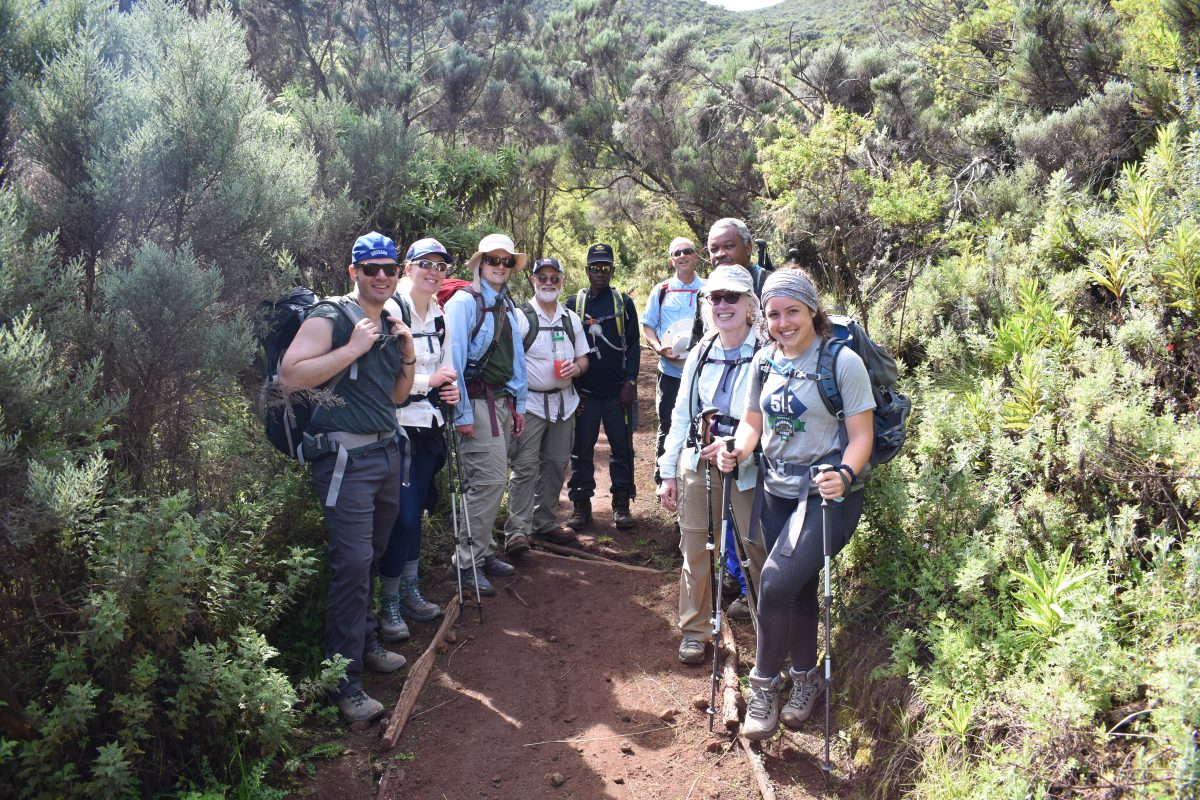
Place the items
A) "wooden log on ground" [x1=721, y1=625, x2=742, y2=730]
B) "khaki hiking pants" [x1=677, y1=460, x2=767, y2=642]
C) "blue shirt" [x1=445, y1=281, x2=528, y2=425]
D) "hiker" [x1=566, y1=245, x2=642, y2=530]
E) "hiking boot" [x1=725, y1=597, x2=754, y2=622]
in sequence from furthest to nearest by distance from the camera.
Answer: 1. "hiker" [x1=566, y1=245, x2=642, y2=530]
2. "blue shirt" [x1=445, y1=281, x2=528, y2=425]
3. "hiking boot" [x1=725, y1=597, x2=754, y2=622]
4. "khaki hiking pants" [x1=677, y1=460, x2=767, y2=642]
5. "wooden log on ground" [x1=721, y1=625, x2=742, y2=730]

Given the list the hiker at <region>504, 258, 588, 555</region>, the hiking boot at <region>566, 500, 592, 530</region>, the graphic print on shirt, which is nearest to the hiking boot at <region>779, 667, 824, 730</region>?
the graphic print on shirt

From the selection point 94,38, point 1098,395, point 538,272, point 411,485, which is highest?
point 94,38

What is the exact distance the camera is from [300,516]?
17.2ft

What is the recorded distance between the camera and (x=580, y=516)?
7488 millimetres

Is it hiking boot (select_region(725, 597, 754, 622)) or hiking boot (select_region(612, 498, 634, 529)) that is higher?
hiking boot (select_region(612, 498, 634, 529))

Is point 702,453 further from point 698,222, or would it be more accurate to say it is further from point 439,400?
point 698,222

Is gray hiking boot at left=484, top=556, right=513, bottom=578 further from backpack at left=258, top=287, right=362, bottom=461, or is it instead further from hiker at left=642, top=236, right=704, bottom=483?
backpack at left=258, top=287, right=362, bottom=461

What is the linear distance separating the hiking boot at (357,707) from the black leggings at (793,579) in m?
2.04

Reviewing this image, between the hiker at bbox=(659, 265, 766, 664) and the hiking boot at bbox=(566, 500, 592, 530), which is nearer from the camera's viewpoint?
the hiker at bbox=(659, 265, 766, 664)

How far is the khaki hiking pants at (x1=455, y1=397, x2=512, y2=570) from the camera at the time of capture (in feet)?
19.5

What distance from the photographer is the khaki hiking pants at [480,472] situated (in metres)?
5.93

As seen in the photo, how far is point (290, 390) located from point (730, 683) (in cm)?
289

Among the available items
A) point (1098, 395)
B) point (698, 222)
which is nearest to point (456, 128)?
point (698, 222)

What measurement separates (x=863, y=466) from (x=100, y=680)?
3.42 metres
